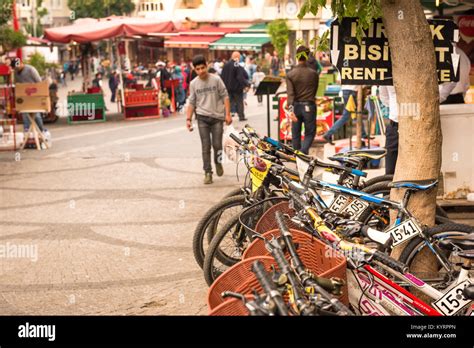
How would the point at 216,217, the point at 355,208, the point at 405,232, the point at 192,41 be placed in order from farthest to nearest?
the point at 192,41
the point at 216,217
the point at 355,208
the point at 405,232

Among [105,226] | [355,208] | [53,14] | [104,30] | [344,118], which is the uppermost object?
[104,30]

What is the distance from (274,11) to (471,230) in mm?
61687

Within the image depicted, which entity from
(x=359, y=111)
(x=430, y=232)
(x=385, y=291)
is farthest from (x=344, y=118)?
(x=385, y=291)

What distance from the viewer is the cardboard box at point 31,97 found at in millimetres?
17141

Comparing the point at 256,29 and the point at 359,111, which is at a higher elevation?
the point at 359,111

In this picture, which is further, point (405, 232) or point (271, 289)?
point (405, 232)

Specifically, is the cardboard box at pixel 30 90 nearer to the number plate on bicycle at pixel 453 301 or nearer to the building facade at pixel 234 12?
the number plate on bicycle at pixel 453 301

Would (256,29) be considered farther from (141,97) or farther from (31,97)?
(31,97)

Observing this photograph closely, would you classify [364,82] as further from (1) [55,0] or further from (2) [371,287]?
(1) [55,0]

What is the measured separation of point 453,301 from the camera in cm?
510

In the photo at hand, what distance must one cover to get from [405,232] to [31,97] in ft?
41.7

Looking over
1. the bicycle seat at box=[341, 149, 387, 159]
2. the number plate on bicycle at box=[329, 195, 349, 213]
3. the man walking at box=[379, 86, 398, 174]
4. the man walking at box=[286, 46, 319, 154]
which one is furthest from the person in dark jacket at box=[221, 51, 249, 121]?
the number plate on bicycle at box=[329, 195, 349, 213]
